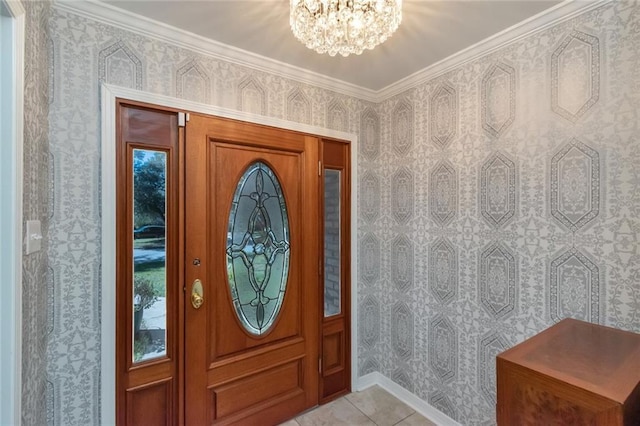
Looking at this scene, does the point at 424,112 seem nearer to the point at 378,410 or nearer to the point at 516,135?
the point at 516,135

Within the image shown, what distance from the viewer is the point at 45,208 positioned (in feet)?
4.34

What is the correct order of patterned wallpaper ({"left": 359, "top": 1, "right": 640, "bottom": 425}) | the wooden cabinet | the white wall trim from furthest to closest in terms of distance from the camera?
patterned wallpaper ({"left": 359, "top": 1, "right": 640, "bottom": 425}), the white wall trim, the wooden cabinet

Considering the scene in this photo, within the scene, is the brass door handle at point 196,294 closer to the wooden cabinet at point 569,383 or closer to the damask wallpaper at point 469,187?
the damask wallpaper at point 469,187

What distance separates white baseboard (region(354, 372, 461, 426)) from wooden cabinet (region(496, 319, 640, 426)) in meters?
1.26

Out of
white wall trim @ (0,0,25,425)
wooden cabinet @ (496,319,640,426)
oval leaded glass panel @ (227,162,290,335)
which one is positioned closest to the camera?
wooden cabinet @ (496,319,640,426)

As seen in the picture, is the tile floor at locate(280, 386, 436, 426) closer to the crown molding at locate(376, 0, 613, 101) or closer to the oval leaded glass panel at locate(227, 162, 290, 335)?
the oval leaded glass panel at locate(227, 162, 290, 335)

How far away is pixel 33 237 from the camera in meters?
1.11

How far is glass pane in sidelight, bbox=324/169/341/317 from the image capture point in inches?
89.4

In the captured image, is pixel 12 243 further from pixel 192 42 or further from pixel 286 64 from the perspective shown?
pixel 286 64

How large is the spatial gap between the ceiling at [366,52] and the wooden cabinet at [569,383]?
1.55 meters

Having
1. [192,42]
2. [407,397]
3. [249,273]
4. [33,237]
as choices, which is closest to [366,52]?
[192,42]

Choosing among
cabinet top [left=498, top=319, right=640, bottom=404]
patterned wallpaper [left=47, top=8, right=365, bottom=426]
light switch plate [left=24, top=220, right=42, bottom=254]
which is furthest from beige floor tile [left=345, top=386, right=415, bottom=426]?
light switch plate [left=24, top=220, right=42, bottom=254]

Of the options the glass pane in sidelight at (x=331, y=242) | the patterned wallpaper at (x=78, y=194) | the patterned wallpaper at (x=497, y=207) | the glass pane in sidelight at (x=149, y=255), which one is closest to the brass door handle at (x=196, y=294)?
the glass pane in sidelight at (x=149, y=255)

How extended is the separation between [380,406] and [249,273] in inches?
55.7
